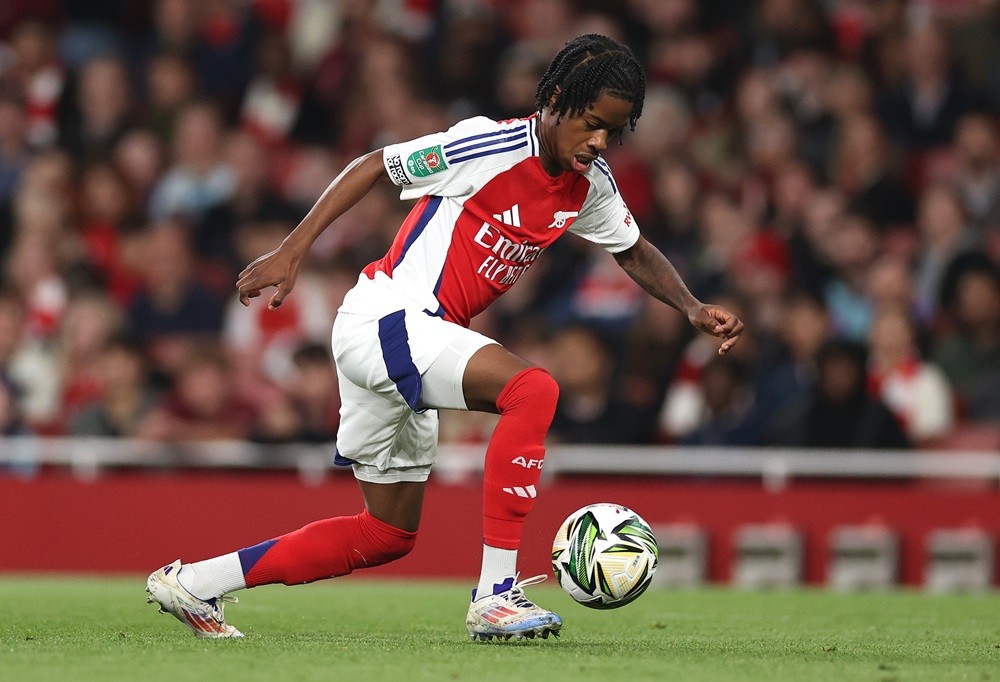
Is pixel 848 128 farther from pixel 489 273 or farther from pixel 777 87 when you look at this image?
pixel 489 273

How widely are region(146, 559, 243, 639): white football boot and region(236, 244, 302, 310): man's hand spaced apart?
110 centimetres

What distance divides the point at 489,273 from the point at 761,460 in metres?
5.17

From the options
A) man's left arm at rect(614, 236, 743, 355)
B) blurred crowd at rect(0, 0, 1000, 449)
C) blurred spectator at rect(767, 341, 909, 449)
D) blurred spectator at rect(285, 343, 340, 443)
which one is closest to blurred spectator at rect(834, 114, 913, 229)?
blurred crowd at rect(0, 0, 1000, 449)

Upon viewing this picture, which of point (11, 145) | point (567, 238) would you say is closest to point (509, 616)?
point (567, 238)

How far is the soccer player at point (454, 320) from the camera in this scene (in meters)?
5.71

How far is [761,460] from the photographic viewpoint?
35.6 feet

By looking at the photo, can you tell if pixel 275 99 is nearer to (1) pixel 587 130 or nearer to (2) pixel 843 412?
(2) pixel 843 412

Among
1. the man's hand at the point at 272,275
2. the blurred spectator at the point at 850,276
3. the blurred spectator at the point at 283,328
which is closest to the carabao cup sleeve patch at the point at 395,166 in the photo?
the man's hand at the point at 272,275

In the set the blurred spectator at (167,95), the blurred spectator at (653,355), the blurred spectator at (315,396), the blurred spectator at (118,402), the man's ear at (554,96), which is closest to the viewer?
the man's ear at (554,96)

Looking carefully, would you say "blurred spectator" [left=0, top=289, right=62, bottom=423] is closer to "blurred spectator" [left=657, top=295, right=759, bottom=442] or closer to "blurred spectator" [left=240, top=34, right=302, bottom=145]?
"blurred spectator" [left=240, top=34, right=302, bottom=145]

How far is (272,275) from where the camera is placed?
5.69 m

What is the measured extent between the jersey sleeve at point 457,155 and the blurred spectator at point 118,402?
6357mm

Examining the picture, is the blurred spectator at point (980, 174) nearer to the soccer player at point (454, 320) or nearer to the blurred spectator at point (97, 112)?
the soccer player at point (454, 320)

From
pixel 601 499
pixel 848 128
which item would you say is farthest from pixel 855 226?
pixel 601 499
